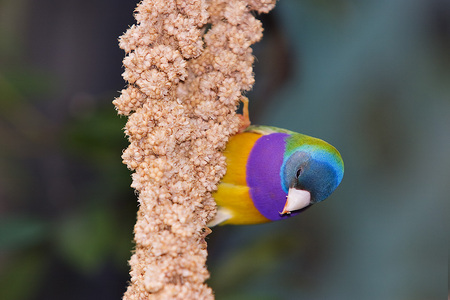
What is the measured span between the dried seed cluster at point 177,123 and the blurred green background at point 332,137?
4.20 feet

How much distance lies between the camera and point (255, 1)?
1.73m

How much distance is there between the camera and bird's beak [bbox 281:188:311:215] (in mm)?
1785

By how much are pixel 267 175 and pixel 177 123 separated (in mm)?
599

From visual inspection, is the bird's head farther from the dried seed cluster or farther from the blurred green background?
the blurred green background

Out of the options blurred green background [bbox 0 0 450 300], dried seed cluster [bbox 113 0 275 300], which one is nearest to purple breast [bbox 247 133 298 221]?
dried seed cluster [bbox 113 0 275 300]

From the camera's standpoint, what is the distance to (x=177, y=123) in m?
1.47

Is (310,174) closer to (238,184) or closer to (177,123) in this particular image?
(238,184)

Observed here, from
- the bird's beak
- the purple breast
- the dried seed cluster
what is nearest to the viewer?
the dried seed cluster

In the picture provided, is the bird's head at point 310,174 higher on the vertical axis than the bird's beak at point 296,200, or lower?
higher

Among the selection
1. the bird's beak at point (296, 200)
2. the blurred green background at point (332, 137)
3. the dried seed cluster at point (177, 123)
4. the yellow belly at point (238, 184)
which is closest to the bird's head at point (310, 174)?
the bird's beak at point (296, 200)

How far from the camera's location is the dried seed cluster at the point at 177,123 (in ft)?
4.40

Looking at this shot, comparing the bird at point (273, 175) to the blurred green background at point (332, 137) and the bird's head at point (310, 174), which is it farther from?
the blurred green background at point (332, 137)

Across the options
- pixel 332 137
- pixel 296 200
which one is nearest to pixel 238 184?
pixel 296 200
